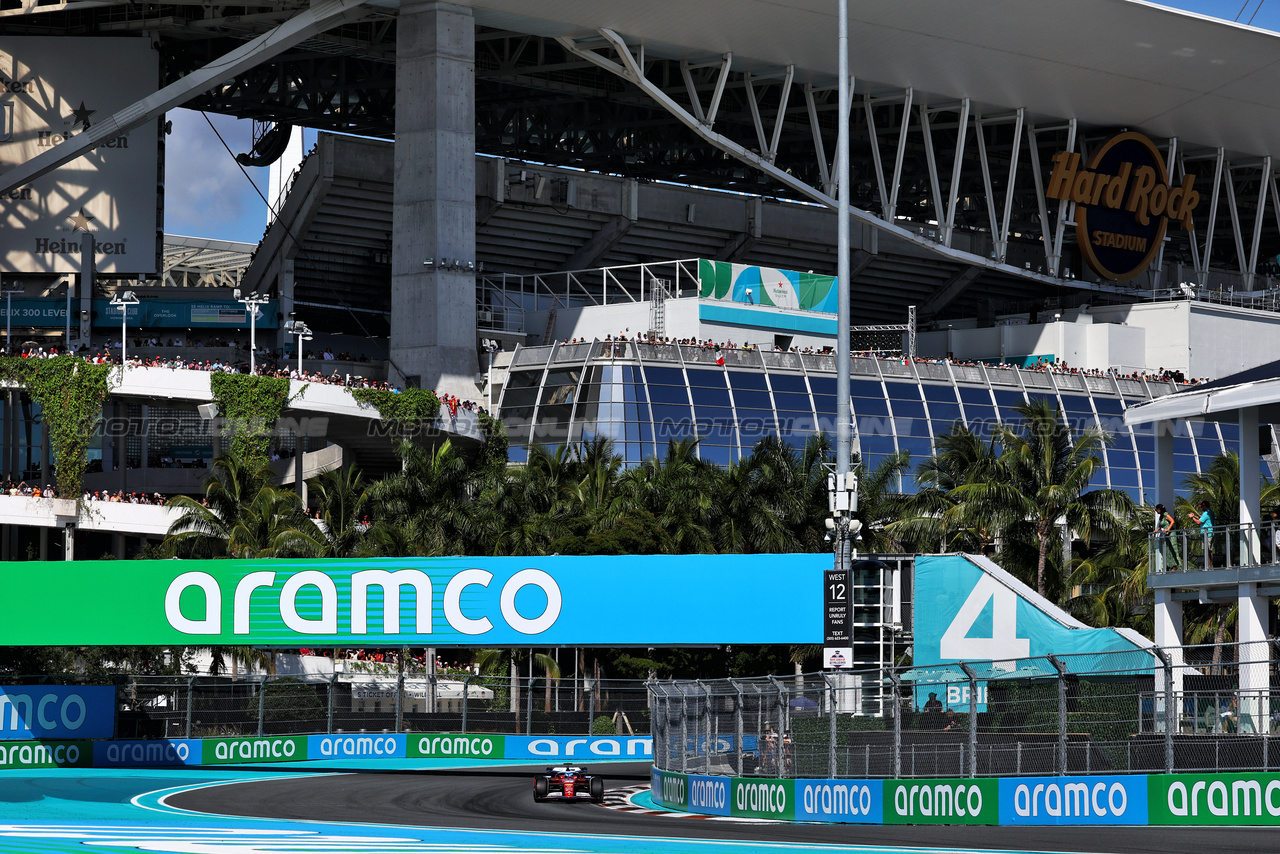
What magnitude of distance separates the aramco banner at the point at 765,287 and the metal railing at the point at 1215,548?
41097 millimetres

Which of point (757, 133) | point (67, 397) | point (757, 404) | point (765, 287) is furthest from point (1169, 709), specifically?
point (757, 133)

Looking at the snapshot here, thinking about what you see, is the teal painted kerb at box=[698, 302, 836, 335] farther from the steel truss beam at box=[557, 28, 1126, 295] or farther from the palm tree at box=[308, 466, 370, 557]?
the palm tree at box=[308, 466, 370, 557]

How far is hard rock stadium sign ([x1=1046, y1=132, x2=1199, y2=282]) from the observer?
9644 centimetres

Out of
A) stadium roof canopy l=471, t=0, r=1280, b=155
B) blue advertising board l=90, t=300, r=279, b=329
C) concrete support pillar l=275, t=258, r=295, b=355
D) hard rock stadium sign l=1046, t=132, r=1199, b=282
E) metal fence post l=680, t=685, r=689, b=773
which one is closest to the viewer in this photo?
metal fence post l=680, t=685, r=689, b=773

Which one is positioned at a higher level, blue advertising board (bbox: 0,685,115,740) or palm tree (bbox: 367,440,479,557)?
palm tree (bbox: 367,440,479,557)

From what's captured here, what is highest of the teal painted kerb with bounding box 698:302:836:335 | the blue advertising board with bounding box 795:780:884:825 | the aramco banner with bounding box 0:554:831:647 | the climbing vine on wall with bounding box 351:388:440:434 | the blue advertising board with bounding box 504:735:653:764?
the teal painted kerb with bounding box 698:302:836:335

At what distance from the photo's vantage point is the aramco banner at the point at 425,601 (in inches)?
1532

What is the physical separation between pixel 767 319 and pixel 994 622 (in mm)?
44657

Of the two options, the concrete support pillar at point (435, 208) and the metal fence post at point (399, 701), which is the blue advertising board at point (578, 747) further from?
the concrete support pillar at point (435, 208)

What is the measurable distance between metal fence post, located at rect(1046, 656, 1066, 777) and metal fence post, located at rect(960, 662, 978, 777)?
124cm

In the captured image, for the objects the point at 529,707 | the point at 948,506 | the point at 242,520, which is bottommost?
the point at 529,707

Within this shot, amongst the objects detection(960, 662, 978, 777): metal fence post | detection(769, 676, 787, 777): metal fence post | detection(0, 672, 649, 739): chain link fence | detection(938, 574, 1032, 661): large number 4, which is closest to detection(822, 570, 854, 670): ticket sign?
detection(769, 676, 787, 777): metal fence post

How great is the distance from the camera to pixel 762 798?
28.6 meters

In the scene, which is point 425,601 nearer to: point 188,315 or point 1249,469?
point 1249,469
